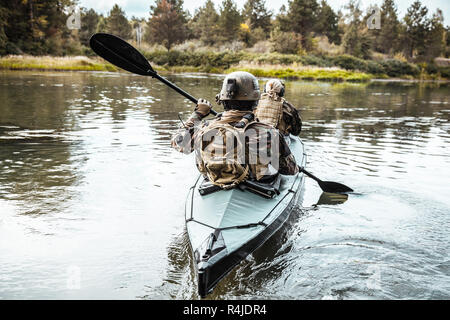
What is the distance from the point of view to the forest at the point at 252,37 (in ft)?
130

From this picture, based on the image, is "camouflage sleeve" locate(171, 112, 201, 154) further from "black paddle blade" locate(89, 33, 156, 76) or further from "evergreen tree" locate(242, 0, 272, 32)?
"evergreen tree" locate(242, 0, 272, 32)

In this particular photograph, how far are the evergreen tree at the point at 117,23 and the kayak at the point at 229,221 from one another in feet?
196

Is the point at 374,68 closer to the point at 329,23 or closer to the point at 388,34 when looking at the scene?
A: the point at 388,34

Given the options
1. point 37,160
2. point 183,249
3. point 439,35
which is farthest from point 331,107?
point 439,35

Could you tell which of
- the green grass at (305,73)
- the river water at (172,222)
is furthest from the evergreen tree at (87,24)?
the river water at (172,222)

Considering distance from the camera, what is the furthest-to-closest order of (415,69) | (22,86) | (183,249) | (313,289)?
(415,69)
(22,86)
(183,249)
(313,289)

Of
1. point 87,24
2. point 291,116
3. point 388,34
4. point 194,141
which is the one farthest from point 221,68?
point 194,141

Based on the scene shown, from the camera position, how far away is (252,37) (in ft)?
184

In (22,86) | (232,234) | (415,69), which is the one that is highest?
(415,69)

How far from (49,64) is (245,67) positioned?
18229 mm

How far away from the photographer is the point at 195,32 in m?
64.0

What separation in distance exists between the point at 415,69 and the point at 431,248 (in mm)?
48404

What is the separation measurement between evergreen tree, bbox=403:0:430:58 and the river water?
171 feet
